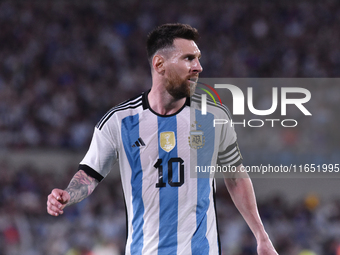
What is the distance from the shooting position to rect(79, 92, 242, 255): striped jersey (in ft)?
9.96

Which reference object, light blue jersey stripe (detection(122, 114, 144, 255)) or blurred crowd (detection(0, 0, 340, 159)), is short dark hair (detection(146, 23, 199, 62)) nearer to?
light blue jersey stripe (detection(122, 114, 144, 255))

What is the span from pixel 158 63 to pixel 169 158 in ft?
2.30

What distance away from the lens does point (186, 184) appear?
305 cm

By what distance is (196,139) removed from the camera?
318cm

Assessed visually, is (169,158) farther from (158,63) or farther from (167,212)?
(158,63)

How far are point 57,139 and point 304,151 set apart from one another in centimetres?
544

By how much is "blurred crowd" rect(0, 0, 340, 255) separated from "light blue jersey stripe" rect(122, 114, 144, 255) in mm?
3579

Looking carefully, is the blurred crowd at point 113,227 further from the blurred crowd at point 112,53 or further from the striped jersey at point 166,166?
the striped jersey at point 166,166

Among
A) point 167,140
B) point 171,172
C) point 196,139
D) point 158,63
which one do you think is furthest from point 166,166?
point 158,63

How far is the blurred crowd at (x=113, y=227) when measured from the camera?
7.69 meters

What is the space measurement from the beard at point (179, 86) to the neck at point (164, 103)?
0.04 meters

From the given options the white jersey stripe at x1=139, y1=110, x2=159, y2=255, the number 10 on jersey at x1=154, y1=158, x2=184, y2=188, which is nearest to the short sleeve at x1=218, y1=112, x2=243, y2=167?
the number 10 on jersey at x1=154, y1=158, x2=184, y2=188

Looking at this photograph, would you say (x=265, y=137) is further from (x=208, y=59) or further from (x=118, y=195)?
(x=208, y=59)

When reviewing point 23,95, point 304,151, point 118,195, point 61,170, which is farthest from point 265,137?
point 23,95
